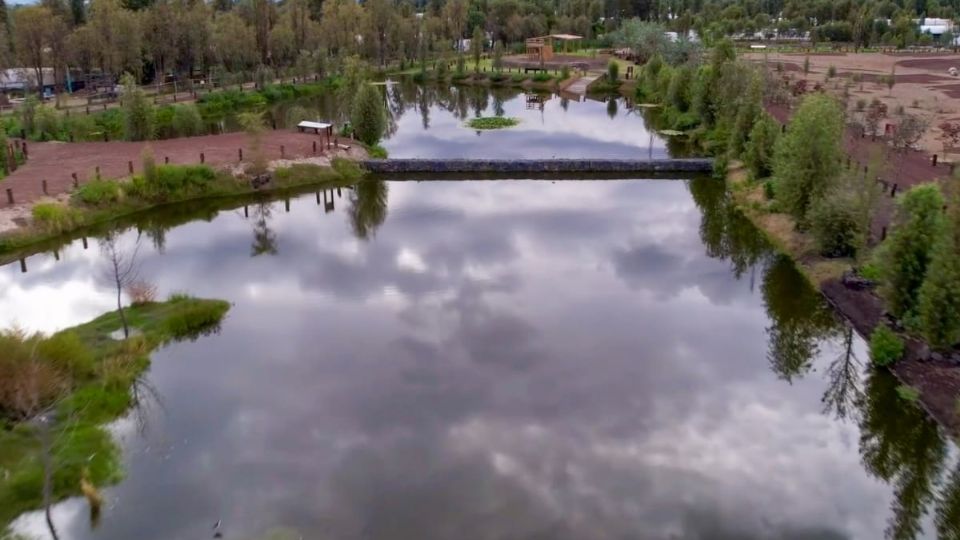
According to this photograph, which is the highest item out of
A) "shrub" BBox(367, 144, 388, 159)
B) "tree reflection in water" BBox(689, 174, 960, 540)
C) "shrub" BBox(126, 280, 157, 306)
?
"shrub" BBox(367, 144, 388, 159)

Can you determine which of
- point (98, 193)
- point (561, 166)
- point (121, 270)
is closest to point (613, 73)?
point (561, 166)

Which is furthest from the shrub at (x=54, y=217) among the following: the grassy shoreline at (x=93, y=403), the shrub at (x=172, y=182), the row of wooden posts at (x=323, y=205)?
the grassy shoreline at (x=93, y=403)

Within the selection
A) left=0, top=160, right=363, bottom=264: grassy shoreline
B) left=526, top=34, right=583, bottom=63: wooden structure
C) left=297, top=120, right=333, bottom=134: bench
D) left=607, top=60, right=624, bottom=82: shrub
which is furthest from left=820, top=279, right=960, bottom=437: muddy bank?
left=526, top=34, right=583, bottom=63: wooden structure

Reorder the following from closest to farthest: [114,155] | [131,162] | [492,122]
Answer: [131,162]
[114,155]
[492,122]

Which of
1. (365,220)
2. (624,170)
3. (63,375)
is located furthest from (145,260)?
(624,170)

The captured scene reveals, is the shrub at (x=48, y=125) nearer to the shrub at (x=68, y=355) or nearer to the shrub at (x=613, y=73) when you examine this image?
the shrub at (x=68, y=355)

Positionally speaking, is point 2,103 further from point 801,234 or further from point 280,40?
point 801,234

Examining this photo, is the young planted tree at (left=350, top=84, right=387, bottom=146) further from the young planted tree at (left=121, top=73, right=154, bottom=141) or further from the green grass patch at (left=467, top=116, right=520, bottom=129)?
the young planted tree at (left=121, top=73, right=154, bottom=141)

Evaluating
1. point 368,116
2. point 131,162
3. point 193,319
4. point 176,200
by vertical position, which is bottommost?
point 193,319

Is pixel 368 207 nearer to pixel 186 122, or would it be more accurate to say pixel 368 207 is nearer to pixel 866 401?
pixel 186 122
